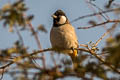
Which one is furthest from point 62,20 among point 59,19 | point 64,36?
point 64,36

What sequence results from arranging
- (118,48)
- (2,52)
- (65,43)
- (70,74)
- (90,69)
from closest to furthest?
(118,48) → (70,74) → (90,69) → (2,52) → (65,43)

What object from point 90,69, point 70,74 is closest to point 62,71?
point 70,74

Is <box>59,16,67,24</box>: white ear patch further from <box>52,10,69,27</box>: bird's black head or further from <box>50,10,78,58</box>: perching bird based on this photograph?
<box>50,10,78,58</box>: perching bird

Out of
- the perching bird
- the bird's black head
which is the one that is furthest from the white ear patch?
the perching bird

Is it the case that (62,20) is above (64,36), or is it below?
above

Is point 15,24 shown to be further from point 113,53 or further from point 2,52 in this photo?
point 113,53

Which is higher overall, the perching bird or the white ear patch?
the white ear patch

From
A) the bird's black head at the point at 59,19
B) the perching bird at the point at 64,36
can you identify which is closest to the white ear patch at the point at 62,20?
the bird's black head at the point at 59,19

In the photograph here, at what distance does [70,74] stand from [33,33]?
0.27 meters

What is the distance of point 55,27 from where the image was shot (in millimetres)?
4285

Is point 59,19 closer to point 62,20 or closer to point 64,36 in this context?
point 62,20

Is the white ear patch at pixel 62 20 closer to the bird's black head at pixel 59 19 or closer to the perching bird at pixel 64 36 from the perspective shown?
the bird's black head at pixel 59 19

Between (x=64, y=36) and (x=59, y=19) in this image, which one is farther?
(x=59, y=19)

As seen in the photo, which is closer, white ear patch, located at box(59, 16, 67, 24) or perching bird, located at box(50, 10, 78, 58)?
perching bird, located at box(50, 10, 78, 58)
